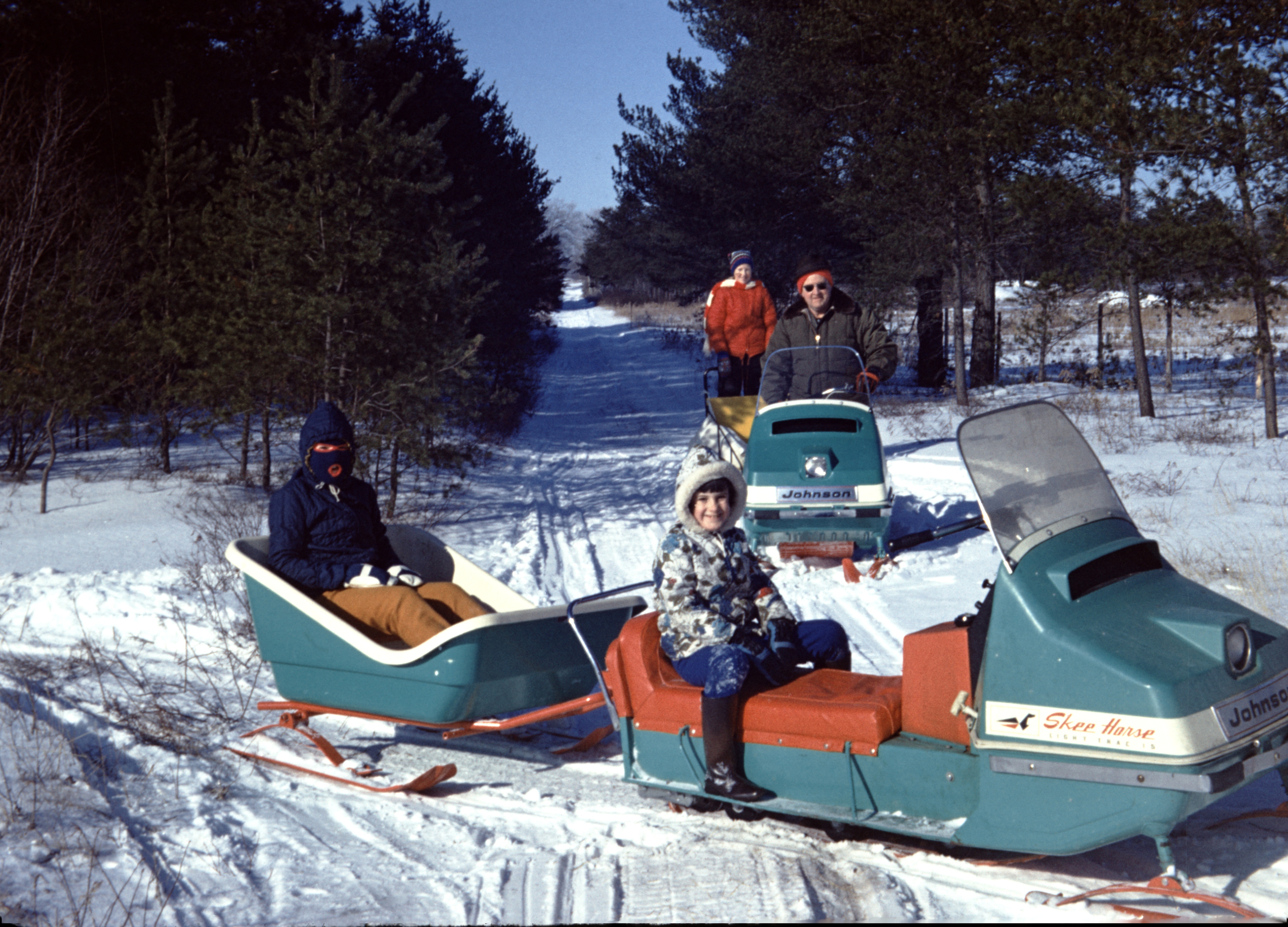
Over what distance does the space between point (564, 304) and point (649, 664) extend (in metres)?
77.8

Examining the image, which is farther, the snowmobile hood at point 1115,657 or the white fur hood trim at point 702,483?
the white fur hood trim at point 702,483

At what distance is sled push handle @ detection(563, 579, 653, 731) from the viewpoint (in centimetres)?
417

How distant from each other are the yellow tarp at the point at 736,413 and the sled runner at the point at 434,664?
463cm

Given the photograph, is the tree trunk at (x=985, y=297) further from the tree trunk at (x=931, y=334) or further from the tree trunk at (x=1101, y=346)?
the tree trunk at (x=1101, y=346)

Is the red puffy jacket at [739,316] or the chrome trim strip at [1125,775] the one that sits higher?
the red puffy jacket at [739,316]

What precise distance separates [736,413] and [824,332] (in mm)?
1398

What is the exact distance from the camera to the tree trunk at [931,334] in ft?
63.8

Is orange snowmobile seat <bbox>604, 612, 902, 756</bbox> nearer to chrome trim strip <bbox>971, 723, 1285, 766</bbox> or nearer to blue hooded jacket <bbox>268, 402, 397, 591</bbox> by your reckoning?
chrome trim strip <bbox>971, 723, 1285, 766</bbox>

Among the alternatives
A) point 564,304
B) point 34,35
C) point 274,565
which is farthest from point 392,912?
point 564,304

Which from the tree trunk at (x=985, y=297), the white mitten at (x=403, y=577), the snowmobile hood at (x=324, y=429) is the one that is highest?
the tree trunk at (x=985, y=297)

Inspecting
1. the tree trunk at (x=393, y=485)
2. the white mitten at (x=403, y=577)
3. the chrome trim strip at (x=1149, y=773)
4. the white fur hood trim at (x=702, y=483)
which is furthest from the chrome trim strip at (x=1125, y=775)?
the tree trunk at (x=393, y=485)

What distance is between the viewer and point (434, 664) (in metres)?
4.34

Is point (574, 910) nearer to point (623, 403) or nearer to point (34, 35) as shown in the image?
point (34, 35)

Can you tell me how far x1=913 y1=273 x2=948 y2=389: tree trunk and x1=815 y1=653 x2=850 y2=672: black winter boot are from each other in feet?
51.9
